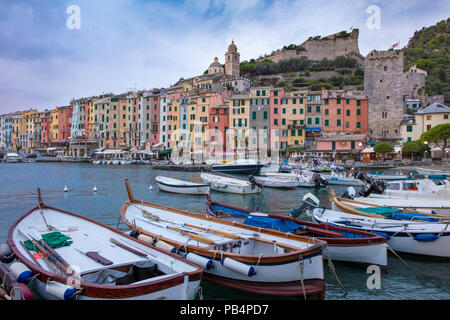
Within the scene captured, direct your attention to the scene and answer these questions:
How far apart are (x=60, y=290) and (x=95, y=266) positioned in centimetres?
A: 133

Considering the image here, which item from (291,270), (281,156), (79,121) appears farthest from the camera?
(79,121)

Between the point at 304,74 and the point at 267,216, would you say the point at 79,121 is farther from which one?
the point at 267,216

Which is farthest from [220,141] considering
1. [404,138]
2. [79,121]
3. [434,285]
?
[434,285]

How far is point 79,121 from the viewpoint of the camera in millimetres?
94375

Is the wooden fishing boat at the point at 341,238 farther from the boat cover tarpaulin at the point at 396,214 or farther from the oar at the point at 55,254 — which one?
the oar at the point at 55,254

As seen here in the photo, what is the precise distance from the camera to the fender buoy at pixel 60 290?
653cm

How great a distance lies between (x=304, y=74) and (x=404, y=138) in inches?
1867

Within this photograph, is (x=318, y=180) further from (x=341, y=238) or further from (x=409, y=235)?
(x=341, y=238)

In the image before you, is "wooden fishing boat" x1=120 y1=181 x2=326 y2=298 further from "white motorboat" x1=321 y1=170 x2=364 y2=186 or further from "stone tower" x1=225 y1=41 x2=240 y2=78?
"stone tower" x1=225 y1=41 x2=240 y2=78

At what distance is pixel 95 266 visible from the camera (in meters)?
8.06

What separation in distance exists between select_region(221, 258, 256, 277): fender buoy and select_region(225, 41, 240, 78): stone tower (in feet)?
352

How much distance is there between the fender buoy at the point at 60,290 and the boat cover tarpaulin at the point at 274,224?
6.40 metres

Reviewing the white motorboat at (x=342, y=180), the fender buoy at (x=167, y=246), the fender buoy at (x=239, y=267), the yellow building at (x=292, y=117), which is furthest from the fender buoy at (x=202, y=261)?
the yellow building at (x=292, y=117)

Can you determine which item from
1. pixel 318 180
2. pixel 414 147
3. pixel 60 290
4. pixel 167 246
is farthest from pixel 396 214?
pixel 414 147
